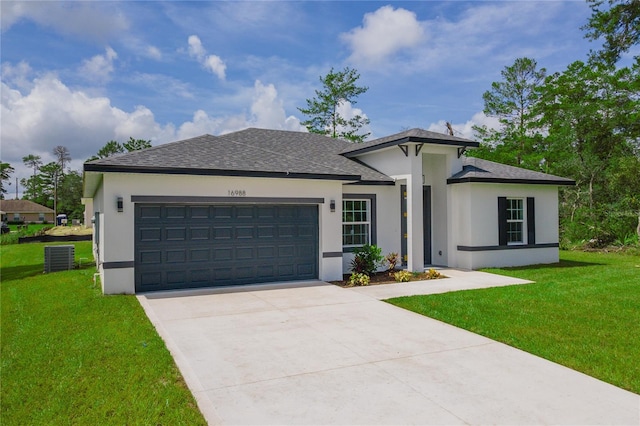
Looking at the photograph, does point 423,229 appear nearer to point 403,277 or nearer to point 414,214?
point 414,214

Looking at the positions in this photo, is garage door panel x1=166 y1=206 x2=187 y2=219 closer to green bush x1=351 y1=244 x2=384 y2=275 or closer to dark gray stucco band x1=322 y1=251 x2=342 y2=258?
dark gray stucco band x1=322 y1=251 x2=342 y2=258

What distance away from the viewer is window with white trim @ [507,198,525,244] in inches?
595

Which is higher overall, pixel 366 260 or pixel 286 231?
pixel 286 231

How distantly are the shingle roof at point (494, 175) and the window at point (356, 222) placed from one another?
3.10 metres

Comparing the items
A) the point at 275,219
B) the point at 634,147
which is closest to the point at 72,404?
the point at 275,219

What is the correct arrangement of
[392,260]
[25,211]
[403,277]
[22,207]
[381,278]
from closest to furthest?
[403,277]
[381,278]
[392,260]
[25,211]
[22,207]

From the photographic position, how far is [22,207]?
76.2m

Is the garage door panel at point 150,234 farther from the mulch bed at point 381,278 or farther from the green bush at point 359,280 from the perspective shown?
the green bush at point 359,280

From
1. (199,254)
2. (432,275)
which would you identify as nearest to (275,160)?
(199,254)

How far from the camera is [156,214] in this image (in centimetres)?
1027

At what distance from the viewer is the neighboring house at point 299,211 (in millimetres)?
10117

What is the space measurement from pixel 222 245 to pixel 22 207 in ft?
271

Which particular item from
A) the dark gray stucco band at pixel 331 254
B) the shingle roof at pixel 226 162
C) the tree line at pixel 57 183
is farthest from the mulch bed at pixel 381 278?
the tree line at pixel 57 183

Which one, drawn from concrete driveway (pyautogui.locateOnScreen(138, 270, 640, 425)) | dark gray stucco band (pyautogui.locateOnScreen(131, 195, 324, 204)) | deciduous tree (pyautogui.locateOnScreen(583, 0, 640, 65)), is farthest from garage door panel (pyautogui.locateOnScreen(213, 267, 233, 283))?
deciduous tree (pyautogui.locateOnScreen(583, 0, 640, 65))
